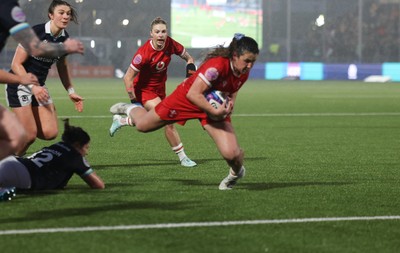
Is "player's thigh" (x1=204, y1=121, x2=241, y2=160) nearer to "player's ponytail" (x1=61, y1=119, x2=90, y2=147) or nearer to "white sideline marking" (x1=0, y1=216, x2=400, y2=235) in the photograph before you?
"player's ponytail" (x1=61, y1=119, x2=90, y2=147)

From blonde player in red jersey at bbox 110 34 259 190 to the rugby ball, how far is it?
0.20 ft

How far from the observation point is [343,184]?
10320 millimetres

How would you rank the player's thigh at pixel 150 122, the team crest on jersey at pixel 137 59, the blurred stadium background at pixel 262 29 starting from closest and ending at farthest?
the player's thigh at pixel 150 122
the team crest on jersey at pixel 137 59
the blurred stadium background at pixel 262 29

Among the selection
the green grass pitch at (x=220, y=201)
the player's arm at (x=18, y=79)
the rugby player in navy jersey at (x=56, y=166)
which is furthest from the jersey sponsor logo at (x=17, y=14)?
the rugby player in navy jersey at (x=56, y=166)

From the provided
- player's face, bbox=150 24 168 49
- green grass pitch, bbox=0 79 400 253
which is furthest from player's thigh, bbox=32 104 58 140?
player's face, bbox=150 24 168 49

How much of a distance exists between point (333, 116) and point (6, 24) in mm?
16571

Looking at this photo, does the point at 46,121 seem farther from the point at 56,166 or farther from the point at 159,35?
the point at 159,35

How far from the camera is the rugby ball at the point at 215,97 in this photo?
9180mm

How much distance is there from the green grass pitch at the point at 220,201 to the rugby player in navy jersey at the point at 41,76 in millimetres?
909

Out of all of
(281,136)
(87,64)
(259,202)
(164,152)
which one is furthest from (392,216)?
(87,64)

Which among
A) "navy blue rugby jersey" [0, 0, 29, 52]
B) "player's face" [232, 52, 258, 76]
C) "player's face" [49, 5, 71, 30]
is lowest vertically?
"player's face" [232, 52, 258, 76]

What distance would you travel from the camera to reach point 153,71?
42.6 feet

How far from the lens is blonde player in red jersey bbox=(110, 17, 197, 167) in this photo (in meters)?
12.7

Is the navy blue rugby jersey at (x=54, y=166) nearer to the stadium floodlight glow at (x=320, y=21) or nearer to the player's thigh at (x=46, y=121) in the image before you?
the player's thigh at (x=46, y=121)
